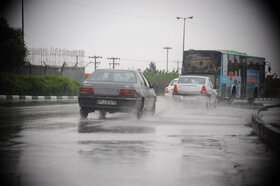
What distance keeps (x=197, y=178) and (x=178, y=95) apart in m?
18.9

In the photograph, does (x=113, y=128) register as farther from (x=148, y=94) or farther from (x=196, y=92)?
(x=196, y=92)

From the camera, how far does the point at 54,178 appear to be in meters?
6.05

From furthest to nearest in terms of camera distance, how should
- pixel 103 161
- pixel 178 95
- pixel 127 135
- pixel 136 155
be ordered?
pixel 178 95, pixel 127 135, pixel 136 155, pixel 103 161

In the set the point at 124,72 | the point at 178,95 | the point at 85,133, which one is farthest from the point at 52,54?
the point at 85,133

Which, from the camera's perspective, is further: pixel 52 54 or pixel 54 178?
pixel 52 54

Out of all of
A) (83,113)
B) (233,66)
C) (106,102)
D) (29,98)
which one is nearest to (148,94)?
(106,102)

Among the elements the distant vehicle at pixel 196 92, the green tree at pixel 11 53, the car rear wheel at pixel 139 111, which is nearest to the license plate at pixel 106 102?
the car rear wheel at pixel 139 111

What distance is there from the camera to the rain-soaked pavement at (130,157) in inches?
242

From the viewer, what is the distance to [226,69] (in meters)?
32.7

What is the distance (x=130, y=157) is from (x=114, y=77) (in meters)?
8.29

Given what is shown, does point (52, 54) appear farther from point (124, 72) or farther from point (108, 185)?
point (108, 185)

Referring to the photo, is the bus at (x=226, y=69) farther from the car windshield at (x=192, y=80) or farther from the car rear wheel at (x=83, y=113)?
the car rear wheel at (x=83, y=113)

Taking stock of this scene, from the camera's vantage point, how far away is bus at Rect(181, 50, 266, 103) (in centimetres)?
3172

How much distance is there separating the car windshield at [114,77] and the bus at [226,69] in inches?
631
